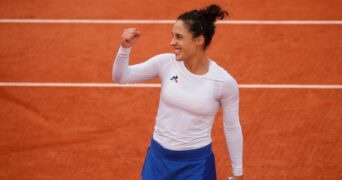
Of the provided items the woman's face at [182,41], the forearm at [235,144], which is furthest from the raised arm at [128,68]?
the forearm at [235,144]

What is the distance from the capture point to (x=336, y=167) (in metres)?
6.96

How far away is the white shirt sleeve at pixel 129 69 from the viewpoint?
14.3 ft

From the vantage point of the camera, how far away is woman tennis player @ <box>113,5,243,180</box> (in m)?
4.23

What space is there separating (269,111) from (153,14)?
330 cm

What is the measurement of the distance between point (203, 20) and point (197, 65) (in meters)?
0.31

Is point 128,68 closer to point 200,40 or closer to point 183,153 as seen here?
point 200,40

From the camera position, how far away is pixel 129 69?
175 inches

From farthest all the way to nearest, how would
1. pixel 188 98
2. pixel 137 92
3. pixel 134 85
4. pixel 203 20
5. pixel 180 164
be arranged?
pixel 134 85 → pixel 137 92 → pixel 180 164 → pixel 203 20 → pixel 188 98

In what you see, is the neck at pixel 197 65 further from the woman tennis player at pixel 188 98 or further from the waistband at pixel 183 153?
the waistband at pixel 183 153

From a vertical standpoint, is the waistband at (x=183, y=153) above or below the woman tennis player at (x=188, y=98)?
below

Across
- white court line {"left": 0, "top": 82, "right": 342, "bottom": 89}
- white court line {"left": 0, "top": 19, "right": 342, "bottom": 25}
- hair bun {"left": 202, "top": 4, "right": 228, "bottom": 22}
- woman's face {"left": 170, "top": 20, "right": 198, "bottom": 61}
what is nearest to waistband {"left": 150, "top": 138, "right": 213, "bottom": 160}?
woman's face {"left": 170, "top": 20, "right": 198, "bottom": 61}

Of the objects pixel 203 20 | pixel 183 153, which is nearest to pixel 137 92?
pixel 183 153

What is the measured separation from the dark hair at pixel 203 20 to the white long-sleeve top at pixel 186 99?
0.24 metres

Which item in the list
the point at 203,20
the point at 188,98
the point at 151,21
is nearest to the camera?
the point at 188,98
